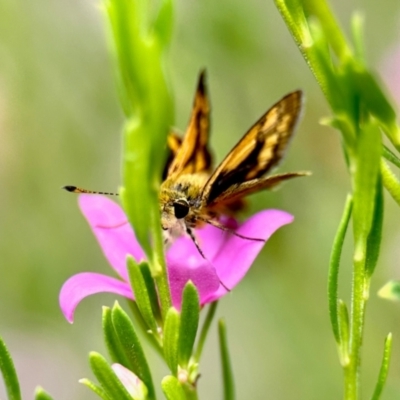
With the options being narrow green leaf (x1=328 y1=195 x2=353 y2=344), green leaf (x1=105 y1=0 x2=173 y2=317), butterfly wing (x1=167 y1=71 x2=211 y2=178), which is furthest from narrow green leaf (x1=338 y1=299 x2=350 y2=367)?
butterfly wing (x1=167 y1=71 x2=211 y2=178)

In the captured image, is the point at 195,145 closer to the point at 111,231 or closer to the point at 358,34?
the point at 111,231

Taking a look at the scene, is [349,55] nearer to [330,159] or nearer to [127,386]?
[127,386]

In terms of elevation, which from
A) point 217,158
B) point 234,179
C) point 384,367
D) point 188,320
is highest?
point 217,158

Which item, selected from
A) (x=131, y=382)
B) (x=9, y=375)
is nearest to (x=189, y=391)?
(x=131, y=382)

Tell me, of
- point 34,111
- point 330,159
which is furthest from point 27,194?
point 330,159

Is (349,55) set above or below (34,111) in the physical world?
below

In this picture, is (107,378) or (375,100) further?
(107,378)

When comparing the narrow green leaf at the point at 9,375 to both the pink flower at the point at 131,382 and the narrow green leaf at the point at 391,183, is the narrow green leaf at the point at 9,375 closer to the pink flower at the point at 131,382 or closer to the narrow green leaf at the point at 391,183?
the pink flower at the point at 131,382

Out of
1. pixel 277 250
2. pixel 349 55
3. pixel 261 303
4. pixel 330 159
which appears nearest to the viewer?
pixel 349 55
